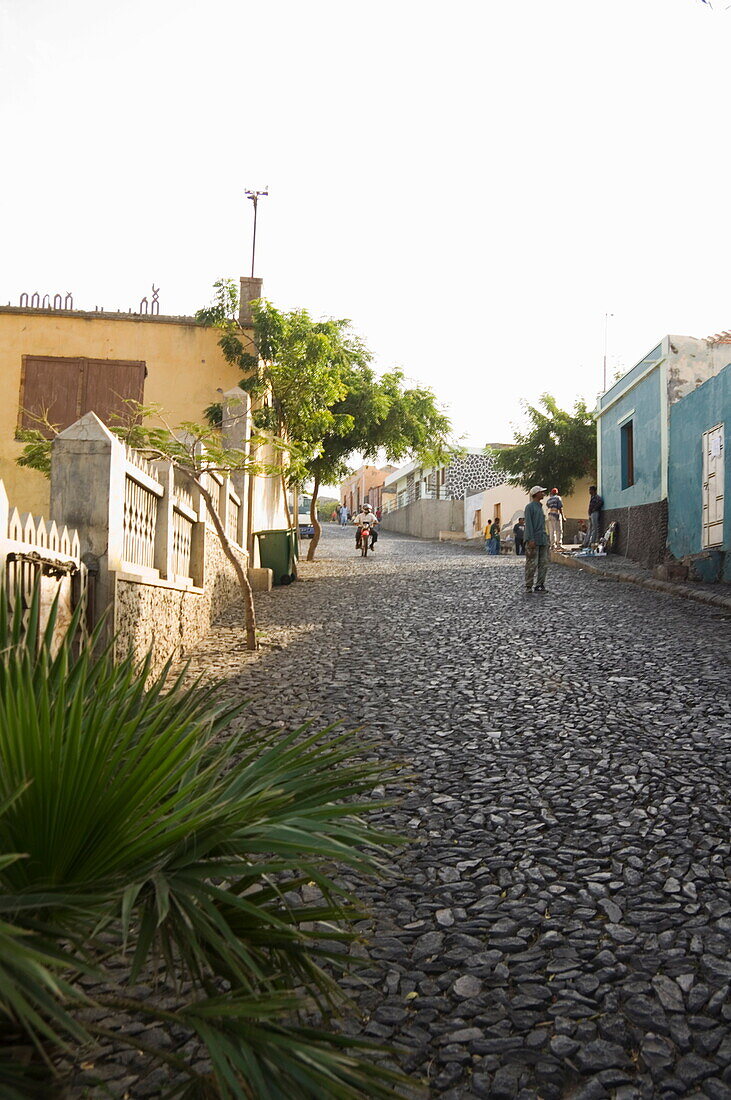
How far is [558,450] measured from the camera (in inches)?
1326

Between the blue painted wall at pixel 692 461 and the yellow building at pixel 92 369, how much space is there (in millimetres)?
8101

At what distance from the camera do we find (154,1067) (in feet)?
7.62

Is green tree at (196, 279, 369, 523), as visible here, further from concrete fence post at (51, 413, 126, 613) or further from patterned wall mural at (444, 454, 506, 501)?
patterned wall mural at (444, 454, 506, 501)

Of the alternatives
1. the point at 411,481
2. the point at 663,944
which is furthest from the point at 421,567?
the point at 411,481

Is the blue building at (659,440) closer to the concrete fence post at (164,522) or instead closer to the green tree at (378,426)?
the green tree at (378,426)

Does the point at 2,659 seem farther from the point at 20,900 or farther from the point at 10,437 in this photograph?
the point at 10,437

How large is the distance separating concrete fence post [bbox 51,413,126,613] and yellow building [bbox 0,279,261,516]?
29.1ft

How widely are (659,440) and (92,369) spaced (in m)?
11.0

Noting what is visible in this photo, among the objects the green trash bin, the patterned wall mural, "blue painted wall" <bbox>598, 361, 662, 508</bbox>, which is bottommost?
the green trash bin

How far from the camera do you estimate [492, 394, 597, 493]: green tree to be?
33.6m

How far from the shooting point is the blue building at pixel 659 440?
15.5 m

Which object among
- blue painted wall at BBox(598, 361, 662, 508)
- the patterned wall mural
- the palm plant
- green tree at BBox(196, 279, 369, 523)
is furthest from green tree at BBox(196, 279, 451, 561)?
the patterned wall mural

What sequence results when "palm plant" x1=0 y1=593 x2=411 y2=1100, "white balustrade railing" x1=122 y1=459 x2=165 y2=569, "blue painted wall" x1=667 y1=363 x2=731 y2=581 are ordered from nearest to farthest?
"palm plant" x1=0 y1=593 x2=411 y2=1100 → "white balustrade railing" x1=122 y1=459 x2=165 y2=569 → "blue painted wall" x1=667 y1=363 x2=731 y2=581

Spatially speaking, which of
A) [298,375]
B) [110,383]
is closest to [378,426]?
[298,375]
